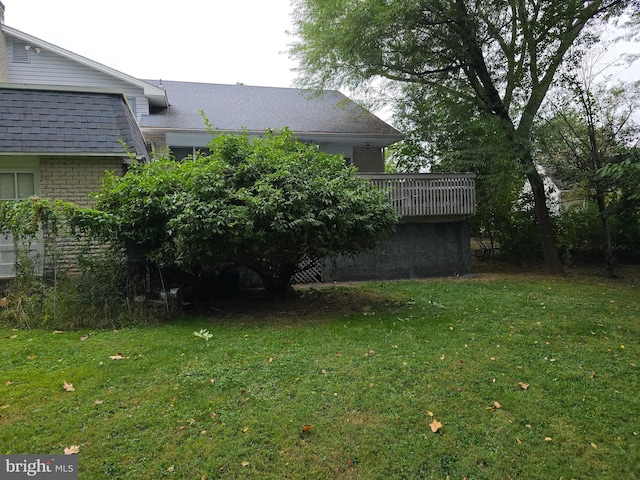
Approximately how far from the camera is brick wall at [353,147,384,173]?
14930 mm

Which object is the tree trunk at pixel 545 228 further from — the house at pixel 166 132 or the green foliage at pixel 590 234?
Result: the house at pixel 166 132

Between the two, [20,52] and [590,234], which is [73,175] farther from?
[590,234]

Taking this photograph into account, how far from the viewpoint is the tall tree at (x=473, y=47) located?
9.84m

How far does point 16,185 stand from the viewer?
7387mm

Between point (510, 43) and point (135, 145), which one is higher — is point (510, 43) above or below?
above

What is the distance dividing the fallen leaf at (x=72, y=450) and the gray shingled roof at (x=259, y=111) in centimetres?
1071

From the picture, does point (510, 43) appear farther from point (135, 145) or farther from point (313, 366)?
point (313, 366)

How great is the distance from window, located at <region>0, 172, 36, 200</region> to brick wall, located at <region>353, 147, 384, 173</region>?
400 inches

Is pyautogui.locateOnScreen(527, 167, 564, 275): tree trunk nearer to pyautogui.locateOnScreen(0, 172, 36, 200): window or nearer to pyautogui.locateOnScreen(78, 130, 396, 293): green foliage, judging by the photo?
pyautogui.locateOnScreen(78, 130, 396, 293): green foliage

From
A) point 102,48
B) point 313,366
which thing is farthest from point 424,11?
point 102,48

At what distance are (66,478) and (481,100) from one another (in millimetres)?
11791

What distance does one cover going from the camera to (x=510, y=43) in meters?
10.7

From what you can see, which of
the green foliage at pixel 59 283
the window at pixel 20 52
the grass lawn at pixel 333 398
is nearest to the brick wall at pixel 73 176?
the green foliage at pixel 59 283

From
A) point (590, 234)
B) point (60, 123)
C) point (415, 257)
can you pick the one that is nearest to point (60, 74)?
point (60, 123)
